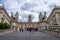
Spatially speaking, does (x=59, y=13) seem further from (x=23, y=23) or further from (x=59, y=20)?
(x=23, y=23)

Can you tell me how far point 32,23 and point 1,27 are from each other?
270 feet

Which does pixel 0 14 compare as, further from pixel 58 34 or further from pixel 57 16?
pixel 58 34

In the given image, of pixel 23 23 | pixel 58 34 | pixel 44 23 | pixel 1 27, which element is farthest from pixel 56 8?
pixel 23 23

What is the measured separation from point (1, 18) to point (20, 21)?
5235cm

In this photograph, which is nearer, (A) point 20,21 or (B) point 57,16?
(B) point 57,16

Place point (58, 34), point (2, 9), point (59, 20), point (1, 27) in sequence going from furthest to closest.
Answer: point (2, 9), point (59, 20), point (1, 27), point (58, 34)

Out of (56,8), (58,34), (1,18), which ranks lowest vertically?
(58,34)

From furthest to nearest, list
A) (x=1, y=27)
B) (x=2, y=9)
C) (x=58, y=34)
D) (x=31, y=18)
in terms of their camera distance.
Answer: (x=31, y=18)
(x=2, y=9)
(x=1, y=27)
(x=58, y=34)

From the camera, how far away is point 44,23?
8356 centimetres

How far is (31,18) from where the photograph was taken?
113 m

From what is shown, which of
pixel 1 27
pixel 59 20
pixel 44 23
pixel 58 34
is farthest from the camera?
pixel 44 23

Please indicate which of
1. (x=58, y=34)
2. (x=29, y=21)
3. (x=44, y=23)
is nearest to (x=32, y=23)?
(x=29, y=21)

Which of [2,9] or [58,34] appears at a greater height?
[2,9]

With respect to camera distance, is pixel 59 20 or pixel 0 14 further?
pixel 0 14
